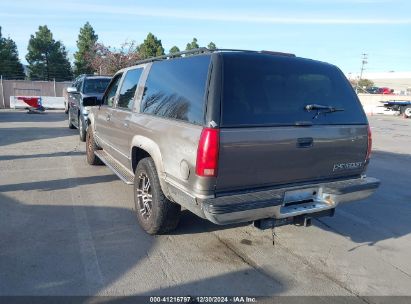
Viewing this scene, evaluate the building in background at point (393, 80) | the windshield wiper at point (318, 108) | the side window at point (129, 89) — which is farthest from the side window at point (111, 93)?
the building in background at point (393, 80)

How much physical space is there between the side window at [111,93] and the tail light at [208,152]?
3.28 meters

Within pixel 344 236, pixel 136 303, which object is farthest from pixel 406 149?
pixel 136 303

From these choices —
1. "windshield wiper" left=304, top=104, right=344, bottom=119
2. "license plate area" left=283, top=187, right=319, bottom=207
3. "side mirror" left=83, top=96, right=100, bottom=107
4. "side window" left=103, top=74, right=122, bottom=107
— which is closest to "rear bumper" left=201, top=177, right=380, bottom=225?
"license plate area" left=283, top=187, right=319, bottom=207

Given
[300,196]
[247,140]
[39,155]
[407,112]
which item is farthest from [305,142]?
[407,112]

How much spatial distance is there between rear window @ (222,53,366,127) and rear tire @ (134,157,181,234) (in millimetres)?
1289

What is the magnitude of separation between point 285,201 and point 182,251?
125 centimetres

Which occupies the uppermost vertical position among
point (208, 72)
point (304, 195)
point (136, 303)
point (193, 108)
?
point (208, 72)

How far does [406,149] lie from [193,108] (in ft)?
34.0

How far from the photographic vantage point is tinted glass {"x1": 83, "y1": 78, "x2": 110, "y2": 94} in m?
11.4

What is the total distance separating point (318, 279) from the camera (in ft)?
12.0

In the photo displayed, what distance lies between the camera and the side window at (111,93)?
248 inches

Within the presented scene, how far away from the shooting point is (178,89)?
4059mm

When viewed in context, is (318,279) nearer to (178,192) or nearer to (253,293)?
(253,293)

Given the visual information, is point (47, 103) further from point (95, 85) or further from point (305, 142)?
point (305, 142)
